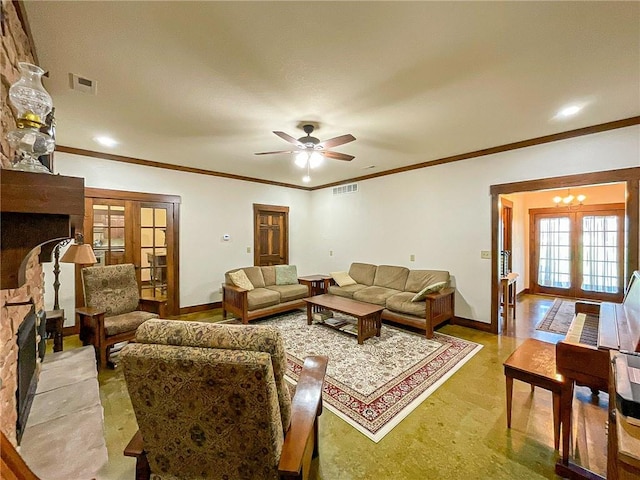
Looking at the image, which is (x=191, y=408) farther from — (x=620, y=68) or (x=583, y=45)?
(x=620, y=68)

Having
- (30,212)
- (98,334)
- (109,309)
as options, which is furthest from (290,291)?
(30,212)

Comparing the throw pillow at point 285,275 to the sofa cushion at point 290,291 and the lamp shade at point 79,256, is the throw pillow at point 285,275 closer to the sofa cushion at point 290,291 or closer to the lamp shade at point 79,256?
the sofa cushion at point 290,291

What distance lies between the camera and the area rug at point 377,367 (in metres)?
2.23

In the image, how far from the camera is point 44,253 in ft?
5.67

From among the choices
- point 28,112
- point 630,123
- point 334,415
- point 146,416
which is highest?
point 630,123

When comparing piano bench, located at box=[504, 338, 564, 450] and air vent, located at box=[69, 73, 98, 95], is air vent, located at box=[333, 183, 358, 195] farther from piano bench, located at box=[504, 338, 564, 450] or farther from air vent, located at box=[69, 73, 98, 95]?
air vent, located at box=[69, 73, 98, 95]

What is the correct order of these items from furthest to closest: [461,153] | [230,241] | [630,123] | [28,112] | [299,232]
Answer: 1. [299,232]
2. [230,241]
3. [461,153]
4. [630,123]
5. [28,112]

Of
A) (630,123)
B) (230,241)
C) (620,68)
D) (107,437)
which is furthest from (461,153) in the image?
(107,437)

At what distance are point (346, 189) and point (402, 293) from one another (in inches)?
105

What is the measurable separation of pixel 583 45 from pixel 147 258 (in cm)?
555

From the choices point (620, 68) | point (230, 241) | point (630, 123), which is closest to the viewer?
point (620, 68)

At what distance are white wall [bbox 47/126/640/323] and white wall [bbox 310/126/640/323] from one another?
0.04 ft

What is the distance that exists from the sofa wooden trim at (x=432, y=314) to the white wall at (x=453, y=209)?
251 millimetres

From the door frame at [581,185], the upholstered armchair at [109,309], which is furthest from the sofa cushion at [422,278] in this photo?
the upholstered armchair at [109,309]
